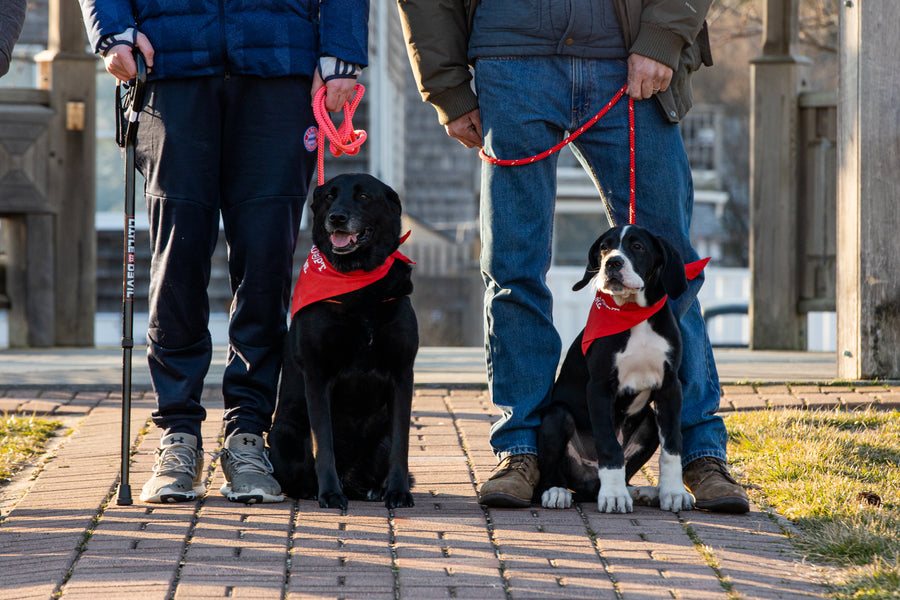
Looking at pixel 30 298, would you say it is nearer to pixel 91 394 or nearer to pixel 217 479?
pixel 91 394

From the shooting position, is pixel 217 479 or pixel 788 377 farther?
pixel 788 377

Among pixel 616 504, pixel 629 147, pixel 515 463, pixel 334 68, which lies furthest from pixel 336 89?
pixel 616 504

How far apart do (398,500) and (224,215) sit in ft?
3.70

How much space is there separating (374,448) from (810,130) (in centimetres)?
494

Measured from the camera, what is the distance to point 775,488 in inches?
145

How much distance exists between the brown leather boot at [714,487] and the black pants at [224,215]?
4.64 feet

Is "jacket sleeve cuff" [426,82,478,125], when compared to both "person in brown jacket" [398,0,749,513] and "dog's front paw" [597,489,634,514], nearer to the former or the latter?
"person in brown jacket" [398,0,749,513]

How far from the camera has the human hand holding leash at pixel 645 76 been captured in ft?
11.6

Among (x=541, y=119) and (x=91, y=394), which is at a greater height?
(x=541, y=119)

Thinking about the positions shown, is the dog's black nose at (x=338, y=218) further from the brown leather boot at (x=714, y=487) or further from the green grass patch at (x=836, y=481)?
the green grass patch at (x=836, y=481)

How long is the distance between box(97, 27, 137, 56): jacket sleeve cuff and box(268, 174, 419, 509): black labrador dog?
2.45ft

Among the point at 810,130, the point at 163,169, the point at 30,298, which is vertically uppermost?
the point at 810,130

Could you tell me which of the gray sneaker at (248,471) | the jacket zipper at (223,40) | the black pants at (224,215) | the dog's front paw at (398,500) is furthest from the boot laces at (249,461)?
the jacket zipper at (223,40)

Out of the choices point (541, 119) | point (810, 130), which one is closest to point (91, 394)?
point (541, 119)
